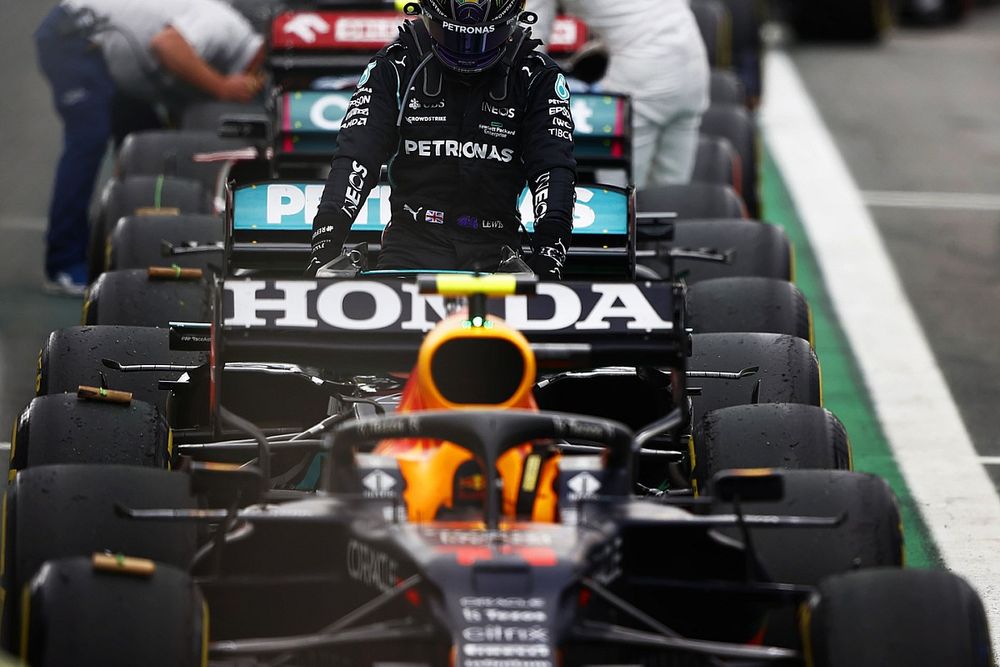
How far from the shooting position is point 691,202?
10.2 m

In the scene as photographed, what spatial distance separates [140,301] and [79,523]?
2615 millimetres

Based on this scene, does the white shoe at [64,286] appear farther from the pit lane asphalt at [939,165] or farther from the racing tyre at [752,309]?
the pit lane asphalt at [939,165]

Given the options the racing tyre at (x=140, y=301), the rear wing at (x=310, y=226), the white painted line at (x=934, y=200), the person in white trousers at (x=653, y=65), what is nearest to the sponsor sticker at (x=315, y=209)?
the rear wing at (x=310, y=226)

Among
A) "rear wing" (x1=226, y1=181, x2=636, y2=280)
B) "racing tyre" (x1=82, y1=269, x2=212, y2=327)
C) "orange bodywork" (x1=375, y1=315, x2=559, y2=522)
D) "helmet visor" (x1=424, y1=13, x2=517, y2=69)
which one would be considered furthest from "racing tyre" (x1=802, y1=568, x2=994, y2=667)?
"racing tyre" (x1=82, y1=269, x2=212, y2=327)

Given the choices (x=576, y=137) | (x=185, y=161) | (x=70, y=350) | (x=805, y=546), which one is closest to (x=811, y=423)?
(x=805, y=546)

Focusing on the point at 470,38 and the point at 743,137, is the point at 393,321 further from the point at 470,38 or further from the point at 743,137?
the point at 743,137

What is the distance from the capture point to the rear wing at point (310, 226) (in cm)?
802

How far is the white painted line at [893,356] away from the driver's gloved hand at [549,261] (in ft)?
6.56

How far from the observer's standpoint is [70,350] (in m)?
7.57

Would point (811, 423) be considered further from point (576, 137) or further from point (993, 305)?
point (993, 305)

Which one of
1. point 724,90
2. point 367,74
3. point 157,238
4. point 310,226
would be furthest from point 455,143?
point 724,90

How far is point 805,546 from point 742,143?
7255 millimetres

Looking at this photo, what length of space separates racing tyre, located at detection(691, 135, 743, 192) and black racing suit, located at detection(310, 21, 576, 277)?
14.2 ft

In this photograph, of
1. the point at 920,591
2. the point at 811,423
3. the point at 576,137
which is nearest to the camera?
the point at 920,591
